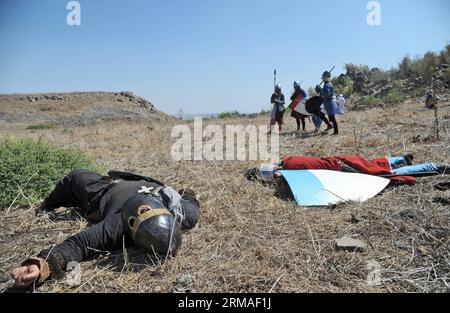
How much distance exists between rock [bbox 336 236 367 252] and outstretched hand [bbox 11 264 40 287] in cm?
191

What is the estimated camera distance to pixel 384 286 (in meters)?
2.09

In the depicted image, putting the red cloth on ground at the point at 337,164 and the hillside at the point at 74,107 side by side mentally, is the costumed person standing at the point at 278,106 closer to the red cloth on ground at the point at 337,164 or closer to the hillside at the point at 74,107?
the red cloth on ground at the point at 337,164

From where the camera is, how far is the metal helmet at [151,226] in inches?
89.4

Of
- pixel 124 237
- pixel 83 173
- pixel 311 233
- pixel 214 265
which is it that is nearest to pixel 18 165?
pixel 83 173

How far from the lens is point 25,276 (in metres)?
2.04

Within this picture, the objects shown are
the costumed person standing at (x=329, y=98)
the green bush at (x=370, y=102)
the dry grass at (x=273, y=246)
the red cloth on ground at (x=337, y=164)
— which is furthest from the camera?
the green bush at (x=370, y=102)

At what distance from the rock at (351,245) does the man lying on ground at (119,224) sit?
1.10 metres

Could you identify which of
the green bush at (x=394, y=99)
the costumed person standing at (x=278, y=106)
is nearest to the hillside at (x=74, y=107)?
the green bush at (x=394, y=99)

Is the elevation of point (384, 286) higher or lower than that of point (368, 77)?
lower

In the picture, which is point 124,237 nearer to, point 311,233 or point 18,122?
point 311,233

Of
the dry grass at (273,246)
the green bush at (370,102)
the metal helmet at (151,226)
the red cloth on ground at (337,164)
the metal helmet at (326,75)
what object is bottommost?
the dry grass at (273,246)

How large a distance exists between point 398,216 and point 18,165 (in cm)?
358

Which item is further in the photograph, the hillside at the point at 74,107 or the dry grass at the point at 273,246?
the hillside at the point at 74,107

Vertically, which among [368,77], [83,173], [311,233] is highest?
[368,77]
